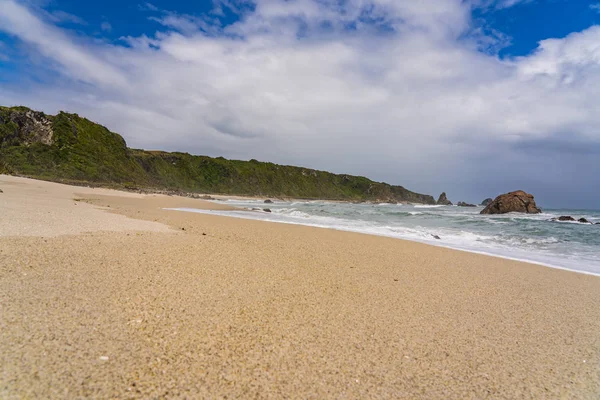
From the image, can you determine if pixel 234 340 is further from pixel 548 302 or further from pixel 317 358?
pixel 548 302

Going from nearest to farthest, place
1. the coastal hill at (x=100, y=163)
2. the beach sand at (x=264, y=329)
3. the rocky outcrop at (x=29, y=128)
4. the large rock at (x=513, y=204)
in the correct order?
the beach sand at (x=264, y=329), the large rock at (x=513, y=204), the coastal hill at (x=100, y=163), the rocky outcrop at (x=29, y=128)

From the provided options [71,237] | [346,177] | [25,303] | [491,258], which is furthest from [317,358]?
[346,177]

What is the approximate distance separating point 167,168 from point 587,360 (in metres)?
92.4

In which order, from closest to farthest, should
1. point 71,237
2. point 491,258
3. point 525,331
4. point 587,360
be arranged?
point 587,360, point 525,331, point 71,237, point 491,258

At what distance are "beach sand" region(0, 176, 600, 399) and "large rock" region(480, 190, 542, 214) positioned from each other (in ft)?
124

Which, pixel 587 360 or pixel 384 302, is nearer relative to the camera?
pixel 587 360

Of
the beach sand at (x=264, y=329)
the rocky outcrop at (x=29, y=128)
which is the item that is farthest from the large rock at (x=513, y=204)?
the rocky outcrop at (x=29, y=128)

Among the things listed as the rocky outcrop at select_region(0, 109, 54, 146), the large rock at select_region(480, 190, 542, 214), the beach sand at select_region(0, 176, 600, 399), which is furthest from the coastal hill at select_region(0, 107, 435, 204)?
the large rock at select_region(480, 190, 542, 214)

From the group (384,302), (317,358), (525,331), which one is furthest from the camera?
(384,302)

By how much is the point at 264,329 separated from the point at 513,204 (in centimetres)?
4375

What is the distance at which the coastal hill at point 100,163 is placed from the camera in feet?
129

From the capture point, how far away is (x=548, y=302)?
14.9 feet

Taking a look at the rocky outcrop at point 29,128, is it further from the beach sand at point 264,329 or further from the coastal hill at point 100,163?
the beach sand at point 264,329

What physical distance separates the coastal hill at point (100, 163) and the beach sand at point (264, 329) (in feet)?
110
